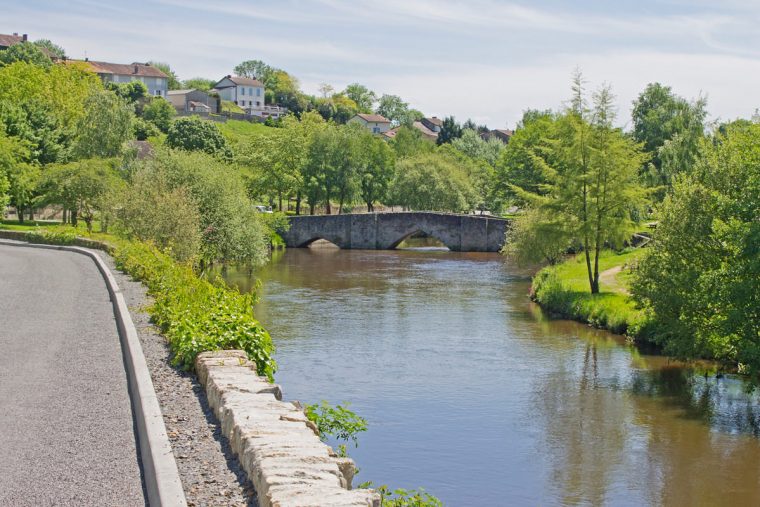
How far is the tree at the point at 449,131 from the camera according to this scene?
427 ft

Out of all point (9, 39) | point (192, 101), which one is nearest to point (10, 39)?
point (9, 39)

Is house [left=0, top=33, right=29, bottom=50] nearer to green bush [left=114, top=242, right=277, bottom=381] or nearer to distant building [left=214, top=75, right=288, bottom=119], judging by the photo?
distant building [left=214, top=75, right=288, bottom=119]

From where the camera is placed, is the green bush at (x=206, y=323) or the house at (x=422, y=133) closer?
the green bush at (x=206, y=323)

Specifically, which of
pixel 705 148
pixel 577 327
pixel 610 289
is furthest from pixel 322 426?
pixel 610 289

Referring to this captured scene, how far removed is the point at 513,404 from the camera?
24.3m

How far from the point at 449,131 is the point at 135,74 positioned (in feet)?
205

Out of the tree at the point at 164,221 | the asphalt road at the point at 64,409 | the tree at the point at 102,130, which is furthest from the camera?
the tree at the point at 102,130

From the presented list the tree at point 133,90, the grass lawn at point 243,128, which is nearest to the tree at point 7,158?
the tree at point 133,90

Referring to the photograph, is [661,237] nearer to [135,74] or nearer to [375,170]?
[375,170]

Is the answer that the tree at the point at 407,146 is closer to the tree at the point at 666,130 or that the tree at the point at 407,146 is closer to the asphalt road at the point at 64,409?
the tree at the point at 666,130

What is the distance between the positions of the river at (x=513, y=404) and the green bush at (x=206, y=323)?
14.4 ft

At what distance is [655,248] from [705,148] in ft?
11.8

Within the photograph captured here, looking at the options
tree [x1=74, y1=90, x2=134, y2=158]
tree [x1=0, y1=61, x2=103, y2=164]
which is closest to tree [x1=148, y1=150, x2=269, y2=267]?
tree [x1=74, y1=90, x2=134, y2=158]

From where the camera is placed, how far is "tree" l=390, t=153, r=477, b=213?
8812 cm
